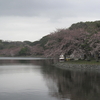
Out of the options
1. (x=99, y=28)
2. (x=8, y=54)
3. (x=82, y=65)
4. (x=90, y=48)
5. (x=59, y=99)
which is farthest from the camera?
(x=8, y=54)

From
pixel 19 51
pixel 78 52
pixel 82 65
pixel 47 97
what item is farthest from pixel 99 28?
pixel 19 51

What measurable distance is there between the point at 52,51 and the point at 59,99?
25968mm

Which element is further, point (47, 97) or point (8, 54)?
point (8, 54)

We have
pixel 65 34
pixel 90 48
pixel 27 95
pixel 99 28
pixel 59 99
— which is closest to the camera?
pixel 59 99

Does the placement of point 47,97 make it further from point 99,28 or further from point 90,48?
point 99,28

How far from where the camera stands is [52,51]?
35.1 m

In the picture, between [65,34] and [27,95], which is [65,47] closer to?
[65,34]

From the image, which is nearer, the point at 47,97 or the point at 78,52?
the point at 47,97

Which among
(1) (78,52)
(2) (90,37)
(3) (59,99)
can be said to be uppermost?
(2) (90,37)

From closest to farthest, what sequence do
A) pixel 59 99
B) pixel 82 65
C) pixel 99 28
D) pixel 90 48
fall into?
pixel 59 99 → pixel 82 65 → pixel 90 48 → pixel 99 28

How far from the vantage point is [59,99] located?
9250 mm

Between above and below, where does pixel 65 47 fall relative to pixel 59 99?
above

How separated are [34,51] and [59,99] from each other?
71139 mm

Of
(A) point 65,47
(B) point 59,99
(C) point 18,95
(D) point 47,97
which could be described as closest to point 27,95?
(C) point 18,95
